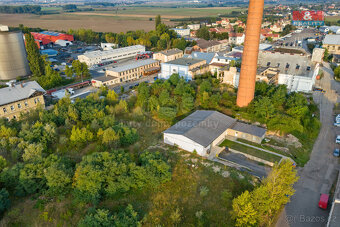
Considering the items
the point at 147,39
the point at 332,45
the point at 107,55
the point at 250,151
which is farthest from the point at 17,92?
the point at 332,45

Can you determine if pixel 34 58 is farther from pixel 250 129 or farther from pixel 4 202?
pixel 250 129

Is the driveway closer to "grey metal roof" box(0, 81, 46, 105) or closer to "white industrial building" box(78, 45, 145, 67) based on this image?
"grey metal roof" box(0, 81, 46, 105)

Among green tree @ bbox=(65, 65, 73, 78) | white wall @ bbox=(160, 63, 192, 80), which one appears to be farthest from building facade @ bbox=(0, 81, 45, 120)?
white wall @ bbox=(160, 63, 192, 80)

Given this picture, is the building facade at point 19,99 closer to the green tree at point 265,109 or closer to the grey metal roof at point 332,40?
the green tree at point 265,109

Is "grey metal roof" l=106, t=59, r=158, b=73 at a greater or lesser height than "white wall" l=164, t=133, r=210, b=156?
greater

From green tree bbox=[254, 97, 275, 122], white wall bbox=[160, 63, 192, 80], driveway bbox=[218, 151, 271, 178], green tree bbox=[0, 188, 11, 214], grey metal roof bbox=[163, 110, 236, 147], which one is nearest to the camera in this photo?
green tree bbox=[0, 188, 11, 214]
